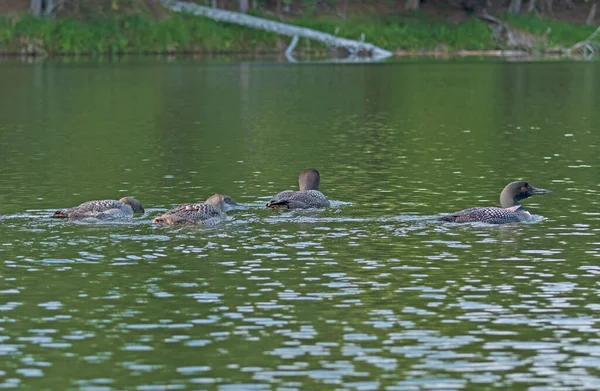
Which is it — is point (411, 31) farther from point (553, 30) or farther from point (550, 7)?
point (550, 7)

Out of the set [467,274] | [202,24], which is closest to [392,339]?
[467,274]

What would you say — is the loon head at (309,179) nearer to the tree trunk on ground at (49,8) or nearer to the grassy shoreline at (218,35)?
the grassy shoreline at (218,35)

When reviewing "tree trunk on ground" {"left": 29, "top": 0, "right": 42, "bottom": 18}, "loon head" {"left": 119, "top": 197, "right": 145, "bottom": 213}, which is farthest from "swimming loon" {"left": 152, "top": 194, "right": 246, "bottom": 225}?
"tree trunk on ground" {"left": 29, "top": 0, "right": 42, "bottom": 18}

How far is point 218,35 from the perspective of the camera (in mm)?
83188

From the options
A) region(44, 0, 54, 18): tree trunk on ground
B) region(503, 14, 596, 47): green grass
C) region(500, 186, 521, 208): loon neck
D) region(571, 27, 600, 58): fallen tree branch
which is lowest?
region(571, 27, 600, 58): fallen tree branch

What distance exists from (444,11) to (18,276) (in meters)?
76.1

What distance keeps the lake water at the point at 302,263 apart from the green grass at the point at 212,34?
117 ft

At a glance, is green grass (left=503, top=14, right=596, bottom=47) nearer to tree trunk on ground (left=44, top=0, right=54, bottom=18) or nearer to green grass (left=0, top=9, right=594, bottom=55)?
green grass (left=0, top=9, right=594, bottom=55)

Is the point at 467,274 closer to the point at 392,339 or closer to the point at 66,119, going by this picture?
the point at 392,339

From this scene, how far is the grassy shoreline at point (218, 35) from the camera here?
263ft

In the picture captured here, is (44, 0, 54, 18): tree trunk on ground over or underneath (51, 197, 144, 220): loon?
over

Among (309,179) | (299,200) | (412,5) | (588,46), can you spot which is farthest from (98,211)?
(412,5)

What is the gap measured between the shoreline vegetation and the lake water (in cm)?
3620

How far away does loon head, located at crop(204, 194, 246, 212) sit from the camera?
2470 centimetres
